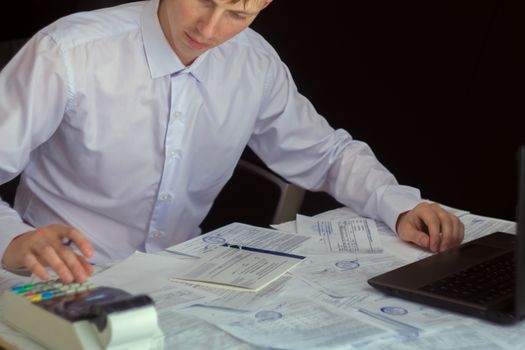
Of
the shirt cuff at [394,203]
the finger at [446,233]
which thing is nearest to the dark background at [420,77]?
the shirt cuff at [394,203]

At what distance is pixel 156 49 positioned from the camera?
5.71 feet

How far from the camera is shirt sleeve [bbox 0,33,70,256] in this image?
156 centimetres

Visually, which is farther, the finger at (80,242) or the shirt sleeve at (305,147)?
the shirt sleeve at (305,147)

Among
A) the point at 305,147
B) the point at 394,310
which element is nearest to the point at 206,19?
the point at 305,147

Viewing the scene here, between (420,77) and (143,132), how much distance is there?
3.44ft

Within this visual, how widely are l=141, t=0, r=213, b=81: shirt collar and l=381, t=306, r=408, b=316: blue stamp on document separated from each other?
72 cm

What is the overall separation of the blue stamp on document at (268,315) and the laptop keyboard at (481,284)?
23 centimetres

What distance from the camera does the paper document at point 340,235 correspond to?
1552 mm

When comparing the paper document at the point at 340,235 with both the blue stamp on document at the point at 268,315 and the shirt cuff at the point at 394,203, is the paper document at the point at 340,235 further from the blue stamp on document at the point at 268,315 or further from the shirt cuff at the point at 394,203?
the blue stamp on document at the point at 268,315

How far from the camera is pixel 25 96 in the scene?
1.58 meters

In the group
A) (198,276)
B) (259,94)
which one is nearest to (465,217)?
(259,94)

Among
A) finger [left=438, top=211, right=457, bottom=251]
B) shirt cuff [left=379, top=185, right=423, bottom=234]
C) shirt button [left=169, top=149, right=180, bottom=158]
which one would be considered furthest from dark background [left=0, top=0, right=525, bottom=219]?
shirt button [left=169, top=149, right=180, bottom=158]

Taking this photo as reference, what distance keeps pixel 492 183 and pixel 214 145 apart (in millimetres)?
895

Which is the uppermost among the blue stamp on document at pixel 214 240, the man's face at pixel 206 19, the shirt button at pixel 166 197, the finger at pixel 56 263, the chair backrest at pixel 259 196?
the man's face at pixel 206 19
